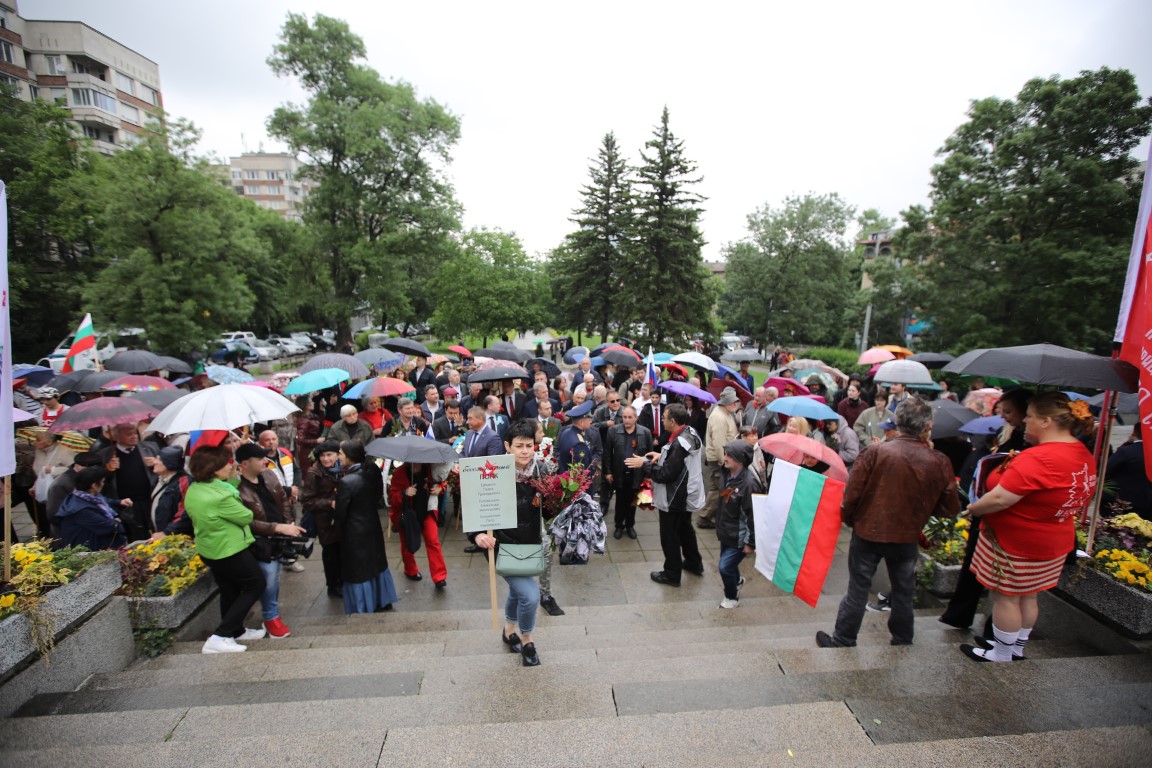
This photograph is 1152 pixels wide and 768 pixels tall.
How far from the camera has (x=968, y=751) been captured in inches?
105

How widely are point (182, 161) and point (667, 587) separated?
68.5 feet

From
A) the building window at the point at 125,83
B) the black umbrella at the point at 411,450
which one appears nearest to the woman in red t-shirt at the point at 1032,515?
the black umbrella at the point at 411,450

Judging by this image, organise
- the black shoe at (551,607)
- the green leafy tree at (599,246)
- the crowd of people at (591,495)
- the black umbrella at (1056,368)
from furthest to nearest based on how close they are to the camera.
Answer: the green leafy tree at (599,246) → the black shoe at (551,607) → the black umbrella at (1056,368) → the crowd of people at (591,495)

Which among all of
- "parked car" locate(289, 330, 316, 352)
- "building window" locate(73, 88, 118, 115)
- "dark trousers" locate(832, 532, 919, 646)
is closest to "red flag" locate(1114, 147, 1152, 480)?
"dark trousers" locate(832, 532, 919, 646)

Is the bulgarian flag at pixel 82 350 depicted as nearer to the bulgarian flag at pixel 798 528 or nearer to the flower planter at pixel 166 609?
the flower planter at pixel 166 609

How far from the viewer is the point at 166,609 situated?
459 cm

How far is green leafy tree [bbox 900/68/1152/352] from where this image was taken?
16.2 meters

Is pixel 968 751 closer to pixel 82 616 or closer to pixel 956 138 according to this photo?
pixel 82 616

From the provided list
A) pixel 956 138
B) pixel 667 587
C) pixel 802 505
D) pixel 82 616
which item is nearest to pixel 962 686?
pixel 802 505

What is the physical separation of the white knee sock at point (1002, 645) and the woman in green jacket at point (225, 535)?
215 inches

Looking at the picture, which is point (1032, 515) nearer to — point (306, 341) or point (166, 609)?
point (166, 609)

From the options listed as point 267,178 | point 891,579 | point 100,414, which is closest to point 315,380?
point 100,414

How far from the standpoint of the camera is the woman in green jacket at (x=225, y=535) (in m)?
4.34

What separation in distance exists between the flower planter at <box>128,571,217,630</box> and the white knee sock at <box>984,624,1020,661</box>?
20.9ft
